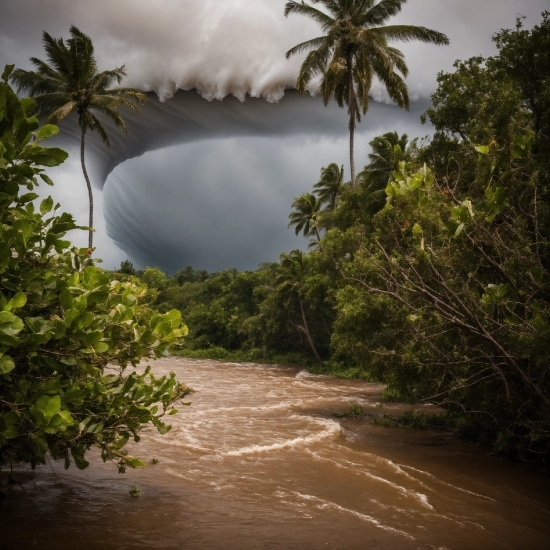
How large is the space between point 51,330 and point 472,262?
624cm

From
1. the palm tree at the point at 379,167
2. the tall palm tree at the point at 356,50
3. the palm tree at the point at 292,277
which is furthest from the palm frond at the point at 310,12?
the palm tree at the point at 292,277

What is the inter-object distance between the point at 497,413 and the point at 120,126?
1891 centimetres

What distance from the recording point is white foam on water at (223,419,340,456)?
818 cm

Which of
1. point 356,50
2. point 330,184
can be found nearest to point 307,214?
point 330,184

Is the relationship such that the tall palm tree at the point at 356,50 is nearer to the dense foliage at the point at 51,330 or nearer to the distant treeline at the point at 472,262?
the distant treeline at the point at 472,262

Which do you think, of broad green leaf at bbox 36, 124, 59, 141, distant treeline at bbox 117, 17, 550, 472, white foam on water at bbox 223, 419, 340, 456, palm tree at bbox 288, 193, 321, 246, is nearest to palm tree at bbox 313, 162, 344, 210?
palm tree at bbox 288, 193, 321, 246

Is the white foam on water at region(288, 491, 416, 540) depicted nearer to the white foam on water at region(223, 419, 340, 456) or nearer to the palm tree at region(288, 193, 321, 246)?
the white foam on water at region(223, 419, 340, 456)

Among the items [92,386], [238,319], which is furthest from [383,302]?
[238,319]

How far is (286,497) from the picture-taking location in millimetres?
5922

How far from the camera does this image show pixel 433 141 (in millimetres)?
10586

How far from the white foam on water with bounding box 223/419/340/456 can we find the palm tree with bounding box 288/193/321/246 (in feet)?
51.9

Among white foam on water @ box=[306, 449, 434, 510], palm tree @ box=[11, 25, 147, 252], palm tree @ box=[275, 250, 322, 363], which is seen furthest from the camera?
palm tree @ box=[275, 250, 322, 363]

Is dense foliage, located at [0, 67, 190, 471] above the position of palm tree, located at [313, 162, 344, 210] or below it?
below

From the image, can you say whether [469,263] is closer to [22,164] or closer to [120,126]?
[22,164]
